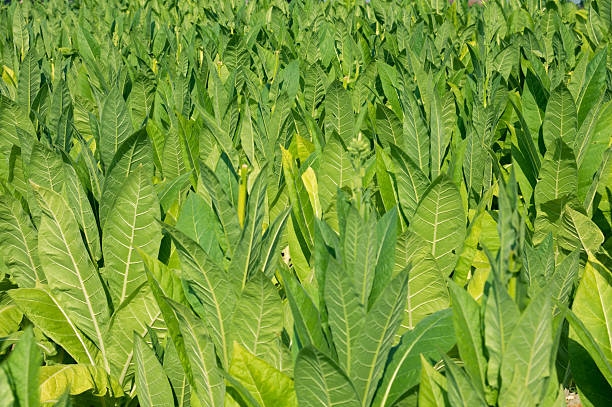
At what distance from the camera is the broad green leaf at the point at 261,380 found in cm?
128

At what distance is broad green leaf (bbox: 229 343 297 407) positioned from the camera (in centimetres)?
128

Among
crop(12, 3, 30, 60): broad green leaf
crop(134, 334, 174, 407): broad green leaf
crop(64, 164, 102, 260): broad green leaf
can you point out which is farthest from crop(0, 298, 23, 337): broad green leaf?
crop(12, 3, 30, 60): broad green leaf

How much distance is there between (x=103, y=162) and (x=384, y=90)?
1423mm

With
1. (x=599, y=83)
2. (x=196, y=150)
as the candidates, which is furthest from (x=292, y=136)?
(x=599, y=83)

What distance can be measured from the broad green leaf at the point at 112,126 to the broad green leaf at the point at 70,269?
436 millimetres

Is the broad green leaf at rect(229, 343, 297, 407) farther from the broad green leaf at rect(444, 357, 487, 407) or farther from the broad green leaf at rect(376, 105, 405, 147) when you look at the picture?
the broad green leaf at rect(376, 105, 405, 147)

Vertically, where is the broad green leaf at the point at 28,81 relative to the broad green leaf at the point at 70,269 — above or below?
above

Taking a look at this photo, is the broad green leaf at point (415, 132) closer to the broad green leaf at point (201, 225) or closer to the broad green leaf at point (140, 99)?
the broad green leaf at point (201, 225)

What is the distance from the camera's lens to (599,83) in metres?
2.51

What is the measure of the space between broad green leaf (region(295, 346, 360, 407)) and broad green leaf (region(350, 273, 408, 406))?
81 mm

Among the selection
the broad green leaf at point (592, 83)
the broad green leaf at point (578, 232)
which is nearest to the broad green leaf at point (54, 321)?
the broad green leaf at point (578, 232)

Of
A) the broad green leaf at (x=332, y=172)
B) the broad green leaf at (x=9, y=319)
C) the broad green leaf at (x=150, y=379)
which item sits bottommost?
the broad green leaf at (x=150, y=379)

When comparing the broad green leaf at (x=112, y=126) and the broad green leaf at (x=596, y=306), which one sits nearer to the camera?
the broad green leaf at (x=596, y=306)

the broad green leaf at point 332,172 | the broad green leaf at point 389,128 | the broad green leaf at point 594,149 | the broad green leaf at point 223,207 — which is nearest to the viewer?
the broad green leaf at point 223,207
